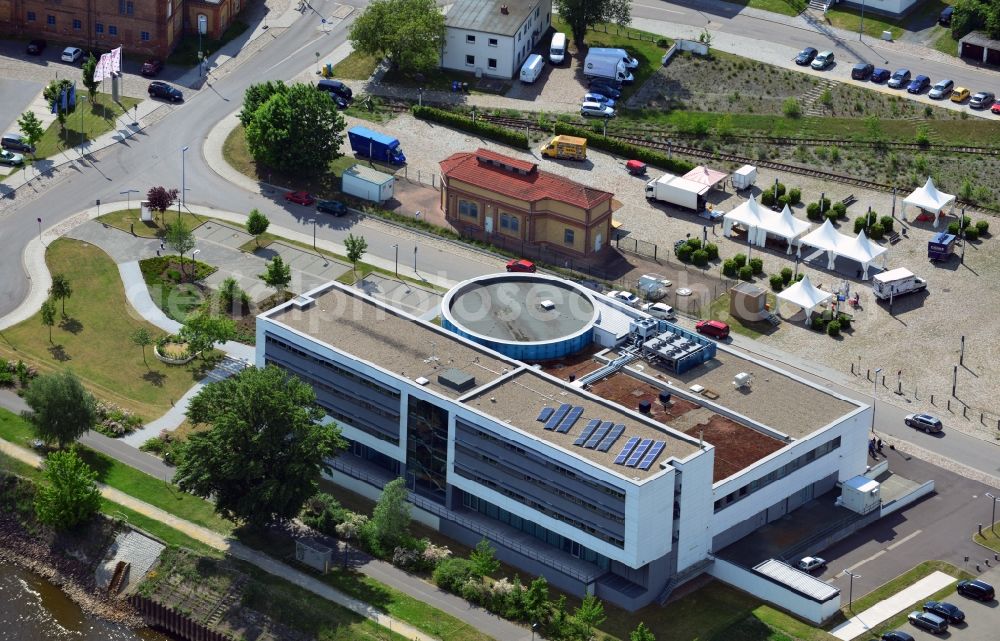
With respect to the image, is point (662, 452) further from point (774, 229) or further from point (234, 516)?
point (774, 229)

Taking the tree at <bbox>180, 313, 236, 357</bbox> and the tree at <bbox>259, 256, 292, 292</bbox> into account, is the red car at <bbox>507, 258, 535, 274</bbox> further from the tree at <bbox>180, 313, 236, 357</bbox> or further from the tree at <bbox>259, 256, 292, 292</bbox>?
the tree at <bbox>180, 313, 236, 357</bbox>

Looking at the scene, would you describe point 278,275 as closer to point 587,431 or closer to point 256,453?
point 256,453

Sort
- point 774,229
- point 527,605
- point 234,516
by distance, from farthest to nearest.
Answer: point 774,229
point 234,516
point 527,605

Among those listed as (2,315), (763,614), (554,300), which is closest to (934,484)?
(763,614)

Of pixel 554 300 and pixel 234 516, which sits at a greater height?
pixel 554 300

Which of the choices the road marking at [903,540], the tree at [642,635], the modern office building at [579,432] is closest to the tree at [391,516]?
the modern office building at [579,432]

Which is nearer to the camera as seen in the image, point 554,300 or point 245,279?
point 554,300
